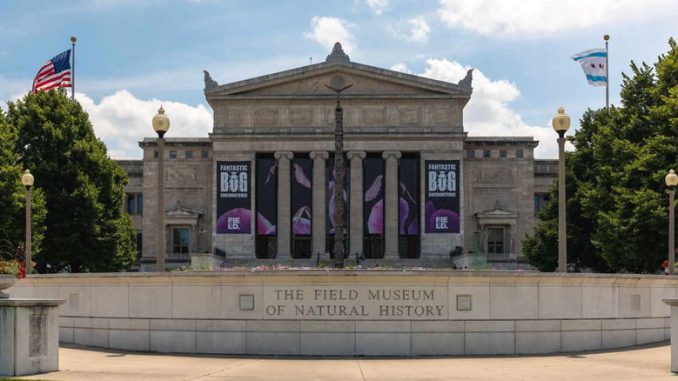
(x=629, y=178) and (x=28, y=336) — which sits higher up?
(x=629, y=178)

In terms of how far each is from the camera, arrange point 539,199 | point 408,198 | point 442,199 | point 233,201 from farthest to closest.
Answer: point 539,199, point 408,198, point 233,201, point 442,199

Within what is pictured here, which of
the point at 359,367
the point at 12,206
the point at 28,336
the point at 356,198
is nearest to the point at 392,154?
the point at 356,198

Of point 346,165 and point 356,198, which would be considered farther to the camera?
point 346,165

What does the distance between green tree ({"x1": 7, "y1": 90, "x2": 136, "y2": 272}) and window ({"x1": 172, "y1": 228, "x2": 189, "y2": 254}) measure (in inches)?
1033

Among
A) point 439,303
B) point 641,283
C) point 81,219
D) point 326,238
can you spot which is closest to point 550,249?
point 326,238

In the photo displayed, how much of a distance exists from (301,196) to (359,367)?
65054mm

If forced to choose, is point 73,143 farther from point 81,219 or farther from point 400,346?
point 400,346

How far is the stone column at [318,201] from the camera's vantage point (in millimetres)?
88750

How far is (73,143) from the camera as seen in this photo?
65.4m

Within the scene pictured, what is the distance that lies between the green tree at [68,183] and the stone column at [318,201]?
82.6ft

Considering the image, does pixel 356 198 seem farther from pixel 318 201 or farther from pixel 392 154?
pixel 392 154

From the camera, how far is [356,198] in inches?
3511

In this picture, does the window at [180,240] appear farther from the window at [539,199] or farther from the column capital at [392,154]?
the window at [539,199]

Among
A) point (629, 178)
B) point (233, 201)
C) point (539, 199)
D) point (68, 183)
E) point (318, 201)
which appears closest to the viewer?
point (629, 178)
